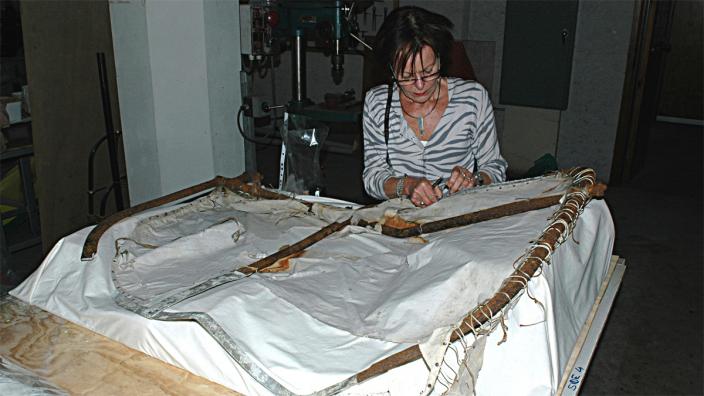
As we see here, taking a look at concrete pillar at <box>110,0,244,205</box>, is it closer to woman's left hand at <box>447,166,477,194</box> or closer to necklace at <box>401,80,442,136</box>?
necklace at <box>401,80,442,136</box>

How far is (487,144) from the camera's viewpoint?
192cm

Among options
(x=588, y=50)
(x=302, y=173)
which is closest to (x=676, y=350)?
(x=302, y=173)

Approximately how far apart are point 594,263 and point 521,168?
135 inches

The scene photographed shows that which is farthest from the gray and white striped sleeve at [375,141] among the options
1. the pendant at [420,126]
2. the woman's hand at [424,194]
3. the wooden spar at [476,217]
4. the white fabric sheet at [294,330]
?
the white fabric sheet at [294,330]

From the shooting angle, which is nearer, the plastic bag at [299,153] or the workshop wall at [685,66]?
the plastic bag at [299,153]

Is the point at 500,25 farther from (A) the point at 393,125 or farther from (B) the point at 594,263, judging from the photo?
(B) the point at 594,263

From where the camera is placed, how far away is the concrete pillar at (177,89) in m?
2.37

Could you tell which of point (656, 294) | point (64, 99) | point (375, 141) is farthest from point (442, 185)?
point (64, 99)

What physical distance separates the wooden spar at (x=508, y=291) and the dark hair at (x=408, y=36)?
620 mm

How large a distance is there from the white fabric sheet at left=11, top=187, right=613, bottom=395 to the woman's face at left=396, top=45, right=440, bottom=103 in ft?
2.07

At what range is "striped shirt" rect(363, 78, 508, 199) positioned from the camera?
6.13 ft

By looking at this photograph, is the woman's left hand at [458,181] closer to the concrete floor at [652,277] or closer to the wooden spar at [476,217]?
the wooden spar at [476,217]

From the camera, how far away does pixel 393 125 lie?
1.88 metres

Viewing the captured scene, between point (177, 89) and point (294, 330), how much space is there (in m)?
1.70
